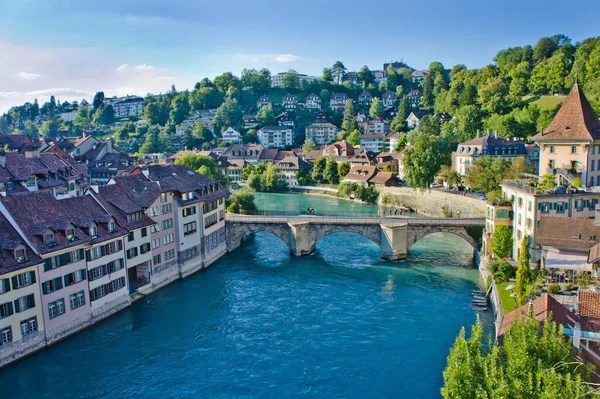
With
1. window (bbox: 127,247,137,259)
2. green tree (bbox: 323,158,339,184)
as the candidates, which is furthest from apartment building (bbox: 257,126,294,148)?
window (bbox: 127,247,137,259)

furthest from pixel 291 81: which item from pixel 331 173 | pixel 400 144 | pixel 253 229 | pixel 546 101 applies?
pixel 253 229

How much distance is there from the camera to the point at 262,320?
129ft

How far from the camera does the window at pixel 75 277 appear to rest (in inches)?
1396

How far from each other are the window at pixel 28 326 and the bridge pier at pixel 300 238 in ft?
93.8

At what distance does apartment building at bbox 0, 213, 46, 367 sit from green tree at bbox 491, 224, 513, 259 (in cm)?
3646

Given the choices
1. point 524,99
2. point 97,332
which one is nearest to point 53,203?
point 97,332

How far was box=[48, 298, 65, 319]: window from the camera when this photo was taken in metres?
34.2

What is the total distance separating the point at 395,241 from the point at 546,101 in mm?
69053

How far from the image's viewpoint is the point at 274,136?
15488cm

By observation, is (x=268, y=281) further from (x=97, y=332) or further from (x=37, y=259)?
(x=37, y=259)

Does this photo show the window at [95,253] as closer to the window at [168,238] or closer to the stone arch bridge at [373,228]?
the window at [168,238]

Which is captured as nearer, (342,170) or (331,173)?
(342,170)

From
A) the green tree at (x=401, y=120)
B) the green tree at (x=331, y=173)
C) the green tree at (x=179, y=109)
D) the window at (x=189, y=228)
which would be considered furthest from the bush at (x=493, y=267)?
the green tree at (x=179, y=109)

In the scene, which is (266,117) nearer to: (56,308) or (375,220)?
(375,220)
